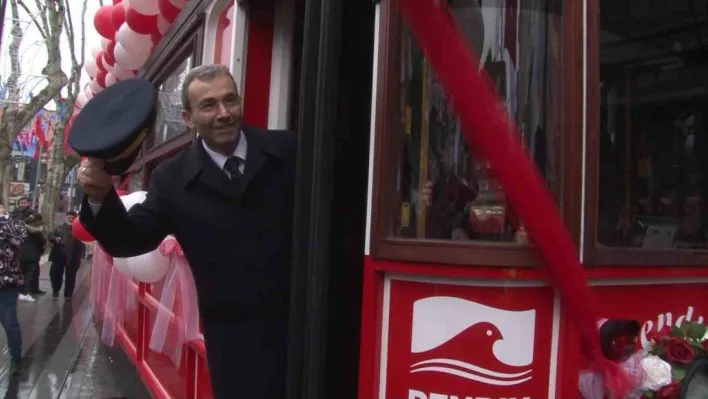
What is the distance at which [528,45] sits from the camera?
64.6 inches

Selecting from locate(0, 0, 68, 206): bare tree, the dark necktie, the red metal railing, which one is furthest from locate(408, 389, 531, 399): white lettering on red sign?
locate(0, 0, 68, 206): bare tree

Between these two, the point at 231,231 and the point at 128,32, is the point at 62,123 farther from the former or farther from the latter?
the point at 231,231

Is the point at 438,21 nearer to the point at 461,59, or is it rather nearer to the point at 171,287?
the point at 461,59

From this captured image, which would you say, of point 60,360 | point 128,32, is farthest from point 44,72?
point 128,32

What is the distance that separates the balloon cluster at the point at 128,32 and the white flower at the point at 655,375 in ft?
9.47

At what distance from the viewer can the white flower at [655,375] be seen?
1639 millimetres

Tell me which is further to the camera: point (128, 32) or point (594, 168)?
point (128, 32)

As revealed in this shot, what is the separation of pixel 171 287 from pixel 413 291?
200 centimetres

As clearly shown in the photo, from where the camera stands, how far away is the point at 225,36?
3057mm

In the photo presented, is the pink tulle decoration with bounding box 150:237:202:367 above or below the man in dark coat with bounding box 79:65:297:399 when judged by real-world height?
below

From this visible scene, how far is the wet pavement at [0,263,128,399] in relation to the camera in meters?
5.69

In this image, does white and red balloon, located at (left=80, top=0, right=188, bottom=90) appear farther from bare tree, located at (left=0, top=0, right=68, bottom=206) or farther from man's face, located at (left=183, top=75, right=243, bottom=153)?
bare tree, located at (left=0, top=0, right=68, bottom=206)

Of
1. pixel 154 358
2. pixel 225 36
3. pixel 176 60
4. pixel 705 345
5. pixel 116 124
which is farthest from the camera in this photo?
pixel 176 60

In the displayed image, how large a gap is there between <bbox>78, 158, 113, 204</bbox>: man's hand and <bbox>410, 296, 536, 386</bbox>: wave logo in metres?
0.86
